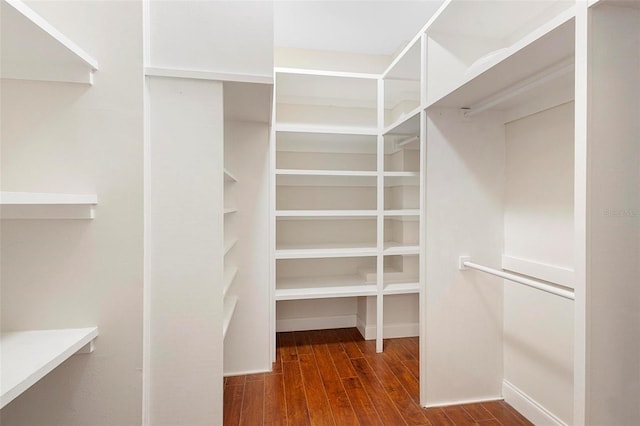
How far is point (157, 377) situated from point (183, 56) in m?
1.38

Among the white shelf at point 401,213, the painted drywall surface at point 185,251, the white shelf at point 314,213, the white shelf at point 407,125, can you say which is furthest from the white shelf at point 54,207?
the white shelf at point 401,213

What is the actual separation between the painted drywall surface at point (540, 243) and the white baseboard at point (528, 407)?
0.08ft

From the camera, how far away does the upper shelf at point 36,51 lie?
783 mm

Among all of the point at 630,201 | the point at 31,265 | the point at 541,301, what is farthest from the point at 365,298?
the point at 31,265

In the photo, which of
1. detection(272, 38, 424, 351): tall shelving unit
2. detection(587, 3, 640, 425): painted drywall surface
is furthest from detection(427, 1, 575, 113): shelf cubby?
detection(272, 38, 424, 351): tall shelving unit

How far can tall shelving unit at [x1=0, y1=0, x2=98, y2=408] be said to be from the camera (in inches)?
31.0

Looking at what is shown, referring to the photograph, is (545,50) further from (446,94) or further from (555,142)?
(555,142)

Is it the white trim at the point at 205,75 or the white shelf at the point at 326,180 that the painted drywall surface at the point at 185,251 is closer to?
the white trim at the point at 205,75

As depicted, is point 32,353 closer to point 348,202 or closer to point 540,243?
point 540,243

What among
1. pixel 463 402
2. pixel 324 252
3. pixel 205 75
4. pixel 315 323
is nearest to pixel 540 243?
pixel 463 402

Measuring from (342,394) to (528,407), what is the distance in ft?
3.57

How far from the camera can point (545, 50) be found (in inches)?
43.5

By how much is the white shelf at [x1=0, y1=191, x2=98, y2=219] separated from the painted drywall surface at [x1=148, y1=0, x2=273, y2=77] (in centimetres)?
63

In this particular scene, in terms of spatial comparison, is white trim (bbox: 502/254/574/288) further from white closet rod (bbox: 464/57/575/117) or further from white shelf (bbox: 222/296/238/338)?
white shelf (bbox: 222/296/238/338)
